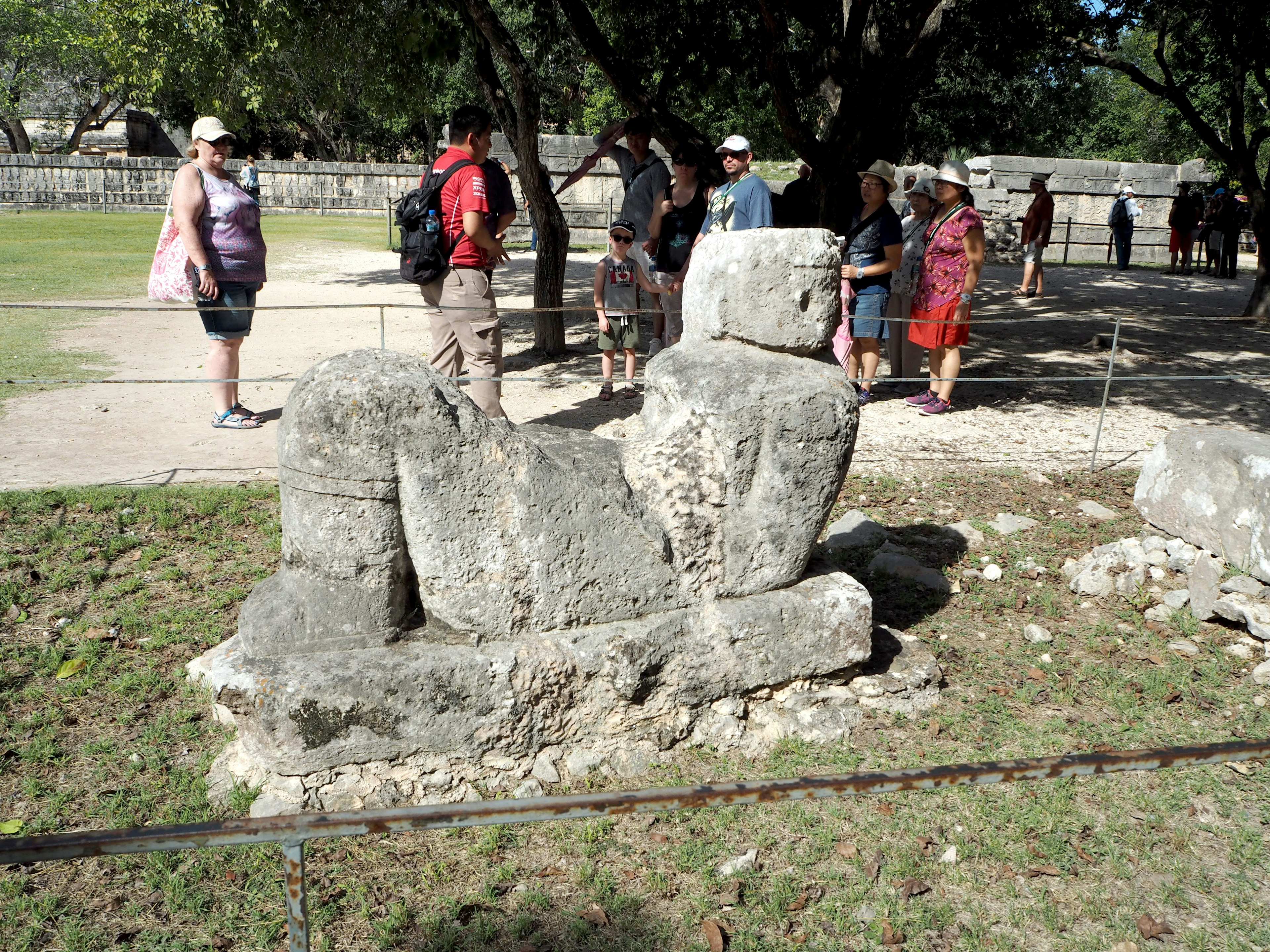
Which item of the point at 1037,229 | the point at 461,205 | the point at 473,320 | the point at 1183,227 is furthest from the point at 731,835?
the point at 1183,227

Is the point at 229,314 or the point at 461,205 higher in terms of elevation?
the point at 461,205

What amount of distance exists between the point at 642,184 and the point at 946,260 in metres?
2.47

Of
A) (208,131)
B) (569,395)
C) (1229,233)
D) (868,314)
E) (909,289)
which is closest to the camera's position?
(208,131)

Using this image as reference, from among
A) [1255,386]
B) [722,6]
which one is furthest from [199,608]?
[1255,386]

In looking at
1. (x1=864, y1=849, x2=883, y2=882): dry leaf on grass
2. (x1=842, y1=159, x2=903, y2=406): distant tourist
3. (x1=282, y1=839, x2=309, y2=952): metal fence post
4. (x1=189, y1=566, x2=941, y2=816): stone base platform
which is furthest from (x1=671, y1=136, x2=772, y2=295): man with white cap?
(x1=282, y1=839, x2=309, y2=952): metal fence post

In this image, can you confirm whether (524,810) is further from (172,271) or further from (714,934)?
(172,271)

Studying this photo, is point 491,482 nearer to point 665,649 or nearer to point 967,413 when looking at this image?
point 665,649

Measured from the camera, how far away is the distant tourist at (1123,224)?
57.8 feet

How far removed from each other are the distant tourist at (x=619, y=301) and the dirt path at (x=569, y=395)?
34cm

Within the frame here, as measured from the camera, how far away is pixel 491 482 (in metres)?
3.06

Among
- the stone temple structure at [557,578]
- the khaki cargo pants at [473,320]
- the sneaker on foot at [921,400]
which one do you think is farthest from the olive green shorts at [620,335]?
the stone temple structure at [557,578]

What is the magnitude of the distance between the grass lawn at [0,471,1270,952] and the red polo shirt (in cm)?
245

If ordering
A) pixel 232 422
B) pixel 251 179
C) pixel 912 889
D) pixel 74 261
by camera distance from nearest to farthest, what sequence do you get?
pixel 912 889 → pixel 232 422 → pixel 74 261 → pixel 251 179

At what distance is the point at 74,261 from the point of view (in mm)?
14953
